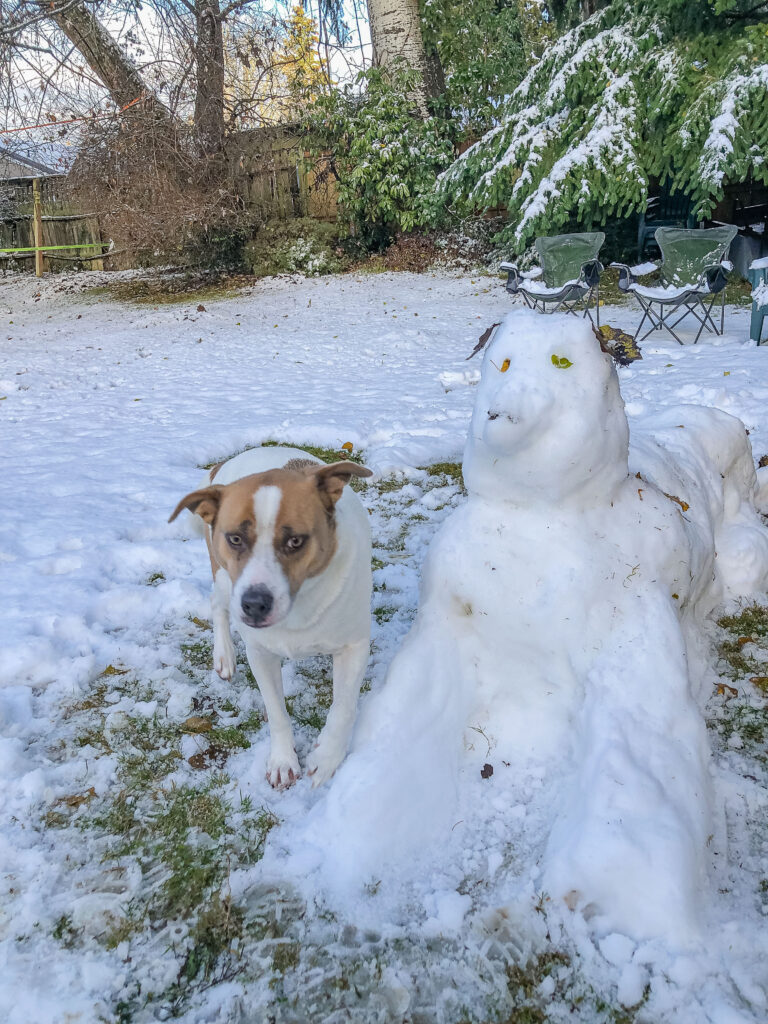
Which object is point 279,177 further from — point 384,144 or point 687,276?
point 687,276

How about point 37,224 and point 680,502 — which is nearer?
point 680,502

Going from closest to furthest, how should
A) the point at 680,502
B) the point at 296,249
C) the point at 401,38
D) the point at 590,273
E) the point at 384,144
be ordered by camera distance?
the point at 680,502 < the point at 590,273 < the point at 384,144 < the point at 401,38 < the point at 296,249

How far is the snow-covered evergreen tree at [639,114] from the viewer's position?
9.37 metres

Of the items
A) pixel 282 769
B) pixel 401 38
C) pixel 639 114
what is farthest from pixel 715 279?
pixel 401 38

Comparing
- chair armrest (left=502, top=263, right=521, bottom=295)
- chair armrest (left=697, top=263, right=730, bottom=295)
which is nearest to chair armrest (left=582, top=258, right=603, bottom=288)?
chair armrest (left=502, top=263, right=521, bottom=295)

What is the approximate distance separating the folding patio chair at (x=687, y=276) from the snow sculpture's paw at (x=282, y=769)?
7.75 meters

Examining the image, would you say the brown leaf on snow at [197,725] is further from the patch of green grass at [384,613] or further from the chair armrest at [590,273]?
the chair armrest at [590,273]

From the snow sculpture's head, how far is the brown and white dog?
1.56 feet

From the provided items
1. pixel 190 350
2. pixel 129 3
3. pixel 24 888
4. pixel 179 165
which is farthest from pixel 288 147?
pixel 24 888

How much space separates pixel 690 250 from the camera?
9.64 meters

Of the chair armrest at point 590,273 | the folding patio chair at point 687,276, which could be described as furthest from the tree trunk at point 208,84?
the folding patio chair at point 687,276

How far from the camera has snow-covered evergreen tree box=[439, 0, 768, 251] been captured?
30.7 ft

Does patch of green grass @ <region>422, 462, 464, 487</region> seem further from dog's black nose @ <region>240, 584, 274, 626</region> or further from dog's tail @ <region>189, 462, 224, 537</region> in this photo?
dog's black nose @ <region>240, 584, 274, 626</region>

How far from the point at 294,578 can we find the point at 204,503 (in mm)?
455
